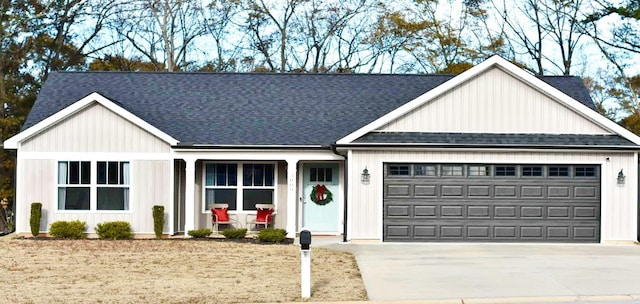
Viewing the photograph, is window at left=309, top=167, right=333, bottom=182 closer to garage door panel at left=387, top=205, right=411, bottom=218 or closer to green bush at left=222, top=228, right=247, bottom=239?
green bush at left=222, top=228, right=247, bottom=239

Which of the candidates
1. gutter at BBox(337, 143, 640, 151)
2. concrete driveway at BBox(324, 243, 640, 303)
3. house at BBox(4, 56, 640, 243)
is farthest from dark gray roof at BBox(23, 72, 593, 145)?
concrete driveway at BBox(324, 243, 640, 303)

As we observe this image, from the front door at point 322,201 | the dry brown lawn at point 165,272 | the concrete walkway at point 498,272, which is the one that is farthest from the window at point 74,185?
the concrete walkway at point 498,272

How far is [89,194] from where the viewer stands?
78.1 feet

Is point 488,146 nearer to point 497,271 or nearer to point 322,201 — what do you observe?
point 322,201

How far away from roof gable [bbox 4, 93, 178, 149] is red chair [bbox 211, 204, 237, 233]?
228 centimetres

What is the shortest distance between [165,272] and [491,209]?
9440 mm

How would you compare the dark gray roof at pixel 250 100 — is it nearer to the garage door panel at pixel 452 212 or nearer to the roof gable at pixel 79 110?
the roof gable at pixel 79 110

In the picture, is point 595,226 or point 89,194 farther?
point 89,194

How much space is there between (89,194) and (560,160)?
41.7ft

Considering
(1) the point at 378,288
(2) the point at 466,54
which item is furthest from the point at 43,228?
(2) the point at 466,54

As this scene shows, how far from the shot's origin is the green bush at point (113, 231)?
75.6 feet

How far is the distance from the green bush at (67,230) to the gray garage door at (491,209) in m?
8.21

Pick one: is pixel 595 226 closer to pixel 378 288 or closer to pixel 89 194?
pixel 378 288

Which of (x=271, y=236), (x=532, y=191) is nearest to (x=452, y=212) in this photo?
(x=532, y=191)
